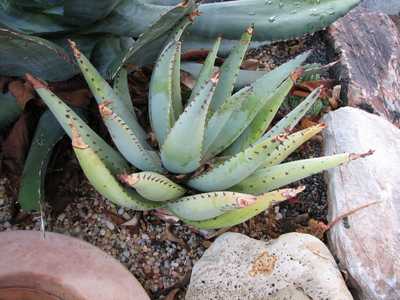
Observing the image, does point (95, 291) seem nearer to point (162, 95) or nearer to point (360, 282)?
point (162, 95)

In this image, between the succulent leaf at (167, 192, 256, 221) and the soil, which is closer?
the succulent leaf at (167, 192, 256, 221)

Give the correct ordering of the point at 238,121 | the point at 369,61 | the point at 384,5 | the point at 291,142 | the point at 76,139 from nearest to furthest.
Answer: the point at 76,139
the point at 291,142
the point at 238,121
the point at 369,61
the point at 384,5

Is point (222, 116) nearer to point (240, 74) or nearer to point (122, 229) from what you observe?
point (240, 74)

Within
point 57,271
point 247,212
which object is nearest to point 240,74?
point 247,212

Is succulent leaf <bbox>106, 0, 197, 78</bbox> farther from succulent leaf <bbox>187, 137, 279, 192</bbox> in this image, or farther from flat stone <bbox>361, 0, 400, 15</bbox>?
flat stone <bbox>361, 0, 400, 15</bbox>

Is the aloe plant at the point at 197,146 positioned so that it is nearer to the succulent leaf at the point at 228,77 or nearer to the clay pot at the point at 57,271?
the succulent leaf at the point at 228,77

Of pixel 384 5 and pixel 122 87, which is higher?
pixel 122 87

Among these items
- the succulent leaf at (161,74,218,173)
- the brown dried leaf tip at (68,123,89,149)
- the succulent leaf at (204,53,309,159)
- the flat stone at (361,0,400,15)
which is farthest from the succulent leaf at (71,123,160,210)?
the flat stone at (361,0,400,15)
